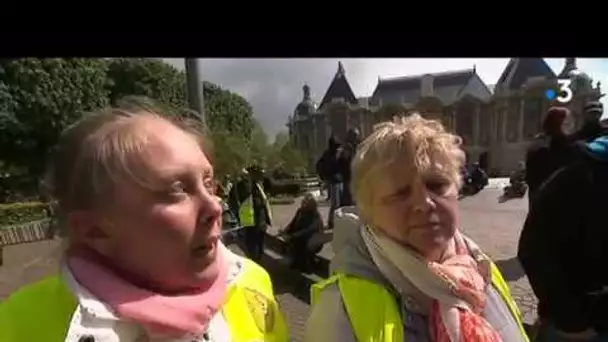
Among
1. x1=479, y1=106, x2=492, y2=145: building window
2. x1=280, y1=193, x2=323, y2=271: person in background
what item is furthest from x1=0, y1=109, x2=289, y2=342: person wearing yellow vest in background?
x1=479, y1=106, x2=492, y2=145: building window

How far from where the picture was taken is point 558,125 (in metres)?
1.91

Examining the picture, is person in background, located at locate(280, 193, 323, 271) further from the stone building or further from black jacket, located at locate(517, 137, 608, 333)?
black jacket, located at locate(517, 137, 608, 333)

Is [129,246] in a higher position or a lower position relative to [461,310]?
higher

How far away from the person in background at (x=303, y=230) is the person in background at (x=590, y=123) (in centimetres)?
238

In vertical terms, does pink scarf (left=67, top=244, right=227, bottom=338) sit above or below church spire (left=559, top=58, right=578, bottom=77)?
below

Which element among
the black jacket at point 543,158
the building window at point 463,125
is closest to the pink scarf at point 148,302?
the building window at point 463,125

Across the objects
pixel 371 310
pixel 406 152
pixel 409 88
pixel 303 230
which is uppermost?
pixel 409 88

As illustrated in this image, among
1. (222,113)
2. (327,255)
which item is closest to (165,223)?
(327,255)

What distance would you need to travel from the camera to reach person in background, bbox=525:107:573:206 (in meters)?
1.80

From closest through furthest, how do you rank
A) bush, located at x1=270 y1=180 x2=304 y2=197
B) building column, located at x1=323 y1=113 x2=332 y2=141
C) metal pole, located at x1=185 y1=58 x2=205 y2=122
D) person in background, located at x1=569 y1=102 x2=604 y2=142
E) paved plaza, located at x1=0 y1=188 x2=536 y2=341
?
metal pole, located at x1=185 y1=58 x2=205 y2=122, person in background, located at x1=569 y1=102 x2=604 y2=142, paved plaza, located at x1=0 y1=188 x2=536 y2=341, building column, located at x1=323 y1=113 x2=332 y2=141, bush, located at x1=270 y1=180 x2=304 y2=197

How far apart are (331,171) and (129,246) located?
2.91 meters

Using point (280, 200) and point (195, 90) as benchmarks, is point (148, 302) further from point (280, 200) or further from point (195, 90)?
point (280, 200)

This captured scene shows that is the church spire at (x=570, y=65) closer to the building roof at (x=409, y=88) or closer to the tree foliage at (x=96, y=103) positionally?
the building roof at (x=409, y=88)

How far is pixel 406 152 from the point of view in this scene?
91 cm
